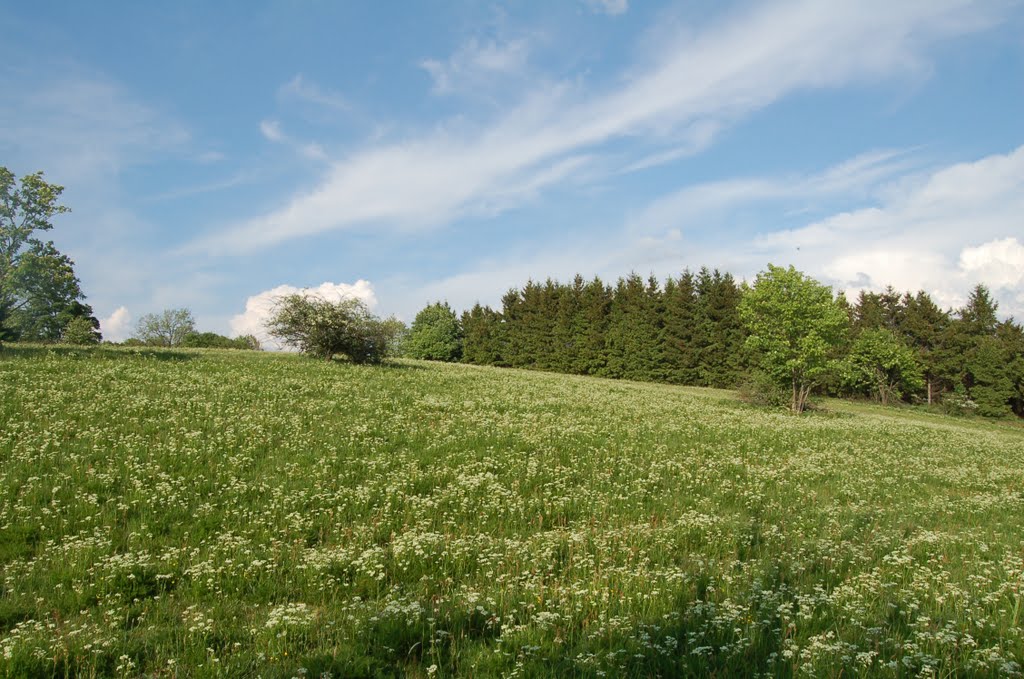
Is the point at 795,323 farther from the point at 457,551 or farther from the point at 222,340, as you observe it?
the point at 222,340

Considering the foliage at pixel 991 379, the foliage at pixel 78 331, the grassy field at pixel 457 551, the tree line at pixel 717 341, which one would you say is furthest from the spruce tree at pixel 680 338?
the foliage at pixel 78 331

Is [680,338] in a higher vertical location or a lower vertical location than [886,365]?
higher

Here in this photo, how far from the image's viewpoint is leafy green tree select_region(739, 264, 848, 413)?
123 feet

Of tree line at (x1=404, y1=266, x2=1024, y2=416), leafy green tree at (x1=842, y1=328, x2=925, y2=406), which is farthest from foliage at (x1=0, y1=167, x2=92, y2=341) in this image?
leafy green tree at (x1=842, y1=328, x2=925, y2=406)

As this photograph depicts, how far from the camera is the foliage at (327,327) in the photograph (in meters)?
31.7

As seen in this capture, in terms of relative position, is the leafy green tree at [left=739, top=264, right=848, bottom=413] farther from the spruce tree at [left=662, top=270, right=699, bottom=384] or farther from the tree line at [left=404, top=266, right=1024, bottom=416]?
the spruce tree at [left=662, top=270, right=699, bottom=384]

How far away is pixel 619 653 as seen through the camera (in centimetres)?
518

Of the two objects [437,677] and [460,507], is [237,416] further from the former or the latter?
[437,677]

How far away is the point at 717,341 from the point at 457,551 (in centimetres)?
5741

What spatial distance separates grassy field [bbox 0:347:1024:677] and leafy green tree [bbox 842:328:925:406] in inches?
2230

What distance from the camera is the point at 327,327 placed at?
31922 mm

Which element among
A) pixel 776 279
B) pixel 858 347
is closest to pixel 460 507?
pixel 776 279

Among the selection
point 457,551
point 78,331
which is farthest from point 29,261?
point 457,551

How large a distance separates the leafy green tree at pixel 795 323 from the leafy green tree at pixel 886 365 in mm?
29905
